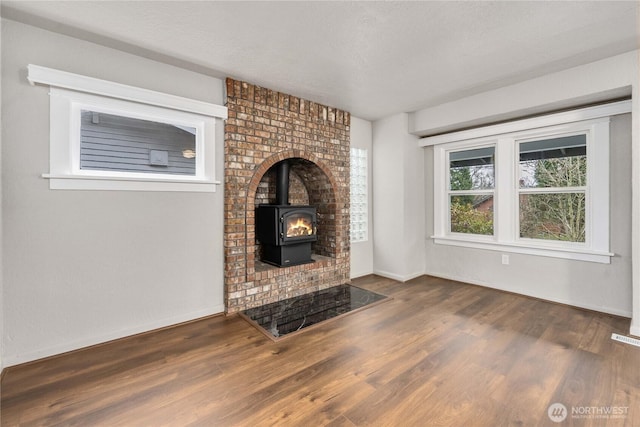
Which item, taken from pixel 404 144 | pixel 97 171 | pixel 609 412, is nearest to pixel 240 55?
pixel 97 171

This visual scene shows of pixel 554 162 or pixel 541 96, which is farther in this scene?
pixel 554 162

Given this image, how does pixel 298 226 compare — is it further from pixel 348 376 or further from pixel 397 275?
pixel 348 376

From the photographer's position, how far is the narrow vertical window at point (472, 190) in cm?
398

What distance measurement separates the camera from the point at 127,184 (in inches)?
98.8

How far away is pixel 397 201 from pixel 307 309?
2.17 m

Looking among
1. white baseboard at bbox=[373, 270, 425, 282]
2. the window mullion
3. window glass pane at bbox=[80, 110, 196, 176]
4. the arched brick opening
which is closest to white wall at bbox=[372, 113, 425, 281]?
white baseboard at bbox=[373, 270, 425, 282]

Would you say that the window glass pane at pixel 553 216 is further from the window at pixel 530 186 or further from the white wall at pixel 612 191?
the white wall at pixel 612 191

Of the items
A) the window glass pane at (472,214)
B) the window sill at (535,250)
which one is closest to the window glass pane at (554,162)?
the window glass pane at (472,214)

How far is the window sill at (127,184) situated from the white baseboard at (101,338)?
4.16 feet

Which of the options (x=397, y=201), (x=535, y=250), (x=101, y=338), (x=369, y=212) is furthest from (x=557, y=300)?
(x=101, y=338)

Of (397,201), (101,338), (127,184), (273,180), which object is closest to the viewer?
(101,338)

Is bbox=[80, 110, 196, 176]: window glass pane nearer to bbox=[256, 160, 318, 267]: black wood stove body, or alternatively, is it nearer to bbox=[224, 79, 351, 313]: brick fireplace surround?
bbox=[224, 79, 351, 313]: brick fireplace surround

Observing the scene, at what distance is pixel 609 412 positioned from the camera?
5.24 feet

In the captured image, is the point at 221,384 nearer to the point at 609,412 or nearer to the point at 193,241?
the point at 193,241
